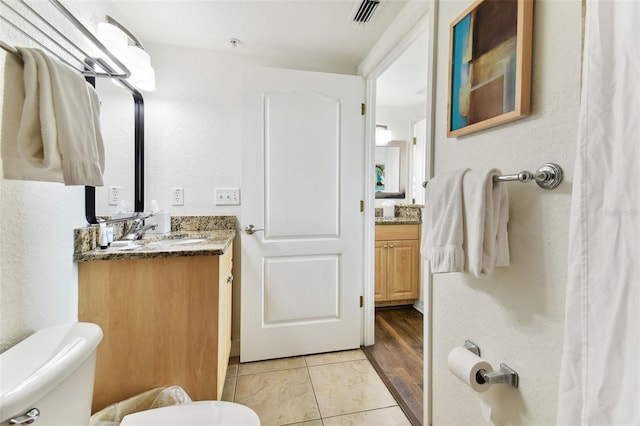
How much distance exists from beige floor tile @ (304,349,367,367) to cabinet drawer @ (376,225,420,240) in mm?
1105

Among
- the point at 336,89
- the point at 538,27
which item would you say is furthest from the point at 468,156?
the point at 336,89

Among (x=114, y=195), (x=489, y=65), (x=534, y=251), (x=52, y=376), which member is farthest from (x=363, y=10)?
(x=52, y=376)

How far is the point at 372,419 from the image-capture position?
1428mm

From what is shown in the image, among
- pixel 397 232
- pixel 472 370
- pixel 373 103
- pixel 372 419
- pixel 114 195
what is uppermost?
pixel 373 103

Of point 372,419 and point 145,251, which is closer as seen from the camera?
point 145,251

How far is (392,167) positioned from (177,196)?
2369mm

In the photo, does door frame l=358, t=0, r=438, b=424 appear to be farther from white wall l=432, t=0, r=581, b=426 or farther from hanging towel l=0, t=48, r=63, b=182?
hanging towel l=0, t=48, r=63, b=182

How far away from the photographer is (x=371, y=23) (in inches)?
65.0

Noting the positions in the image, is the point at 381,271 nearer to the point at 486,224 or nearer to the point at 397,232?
the point at 397,232

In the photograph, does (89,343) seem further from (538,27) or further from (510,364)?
(538,27)

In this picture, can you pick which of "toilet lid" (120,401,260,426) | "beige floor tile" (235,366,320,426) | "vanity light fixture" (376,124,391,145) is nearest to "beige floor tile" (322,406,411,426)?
"beige floor tile" (235,366,320,426)

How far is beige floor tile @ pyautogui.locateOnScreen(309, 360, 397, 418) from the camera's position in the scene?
152 cm

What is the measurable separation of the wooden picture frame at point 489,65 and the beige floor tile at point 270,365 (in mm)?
1701

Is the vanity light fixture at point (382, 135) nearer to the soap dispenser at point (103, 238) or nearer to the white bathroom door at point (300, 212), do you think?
the white bathroom door at point (300, 212)
